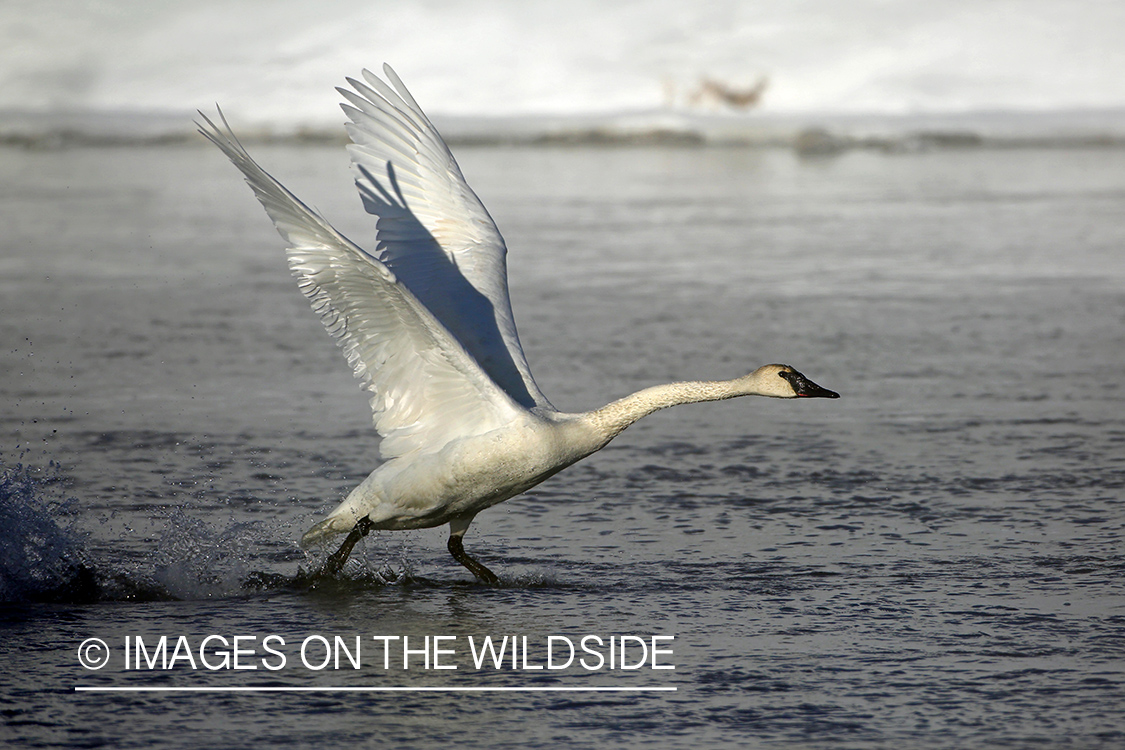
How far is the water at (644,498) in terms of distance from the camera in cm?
546

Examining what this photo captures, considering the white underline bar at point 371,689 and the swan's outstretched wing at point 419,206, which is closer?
the white underline bar at point 371,689

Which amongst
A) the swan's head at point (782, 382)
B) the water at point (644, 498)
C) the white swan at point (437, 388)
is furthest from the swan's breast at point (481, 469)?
the swan's head at point (782, 382)

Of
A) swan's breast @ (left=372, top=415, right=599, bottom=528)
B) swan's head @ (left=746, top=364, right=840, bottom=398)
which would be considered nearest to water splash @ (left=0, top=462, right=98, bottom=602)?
swan's breast @ (left=372, top=415, right=599, bottom=528)

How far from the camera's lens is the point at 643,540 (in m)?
7.50

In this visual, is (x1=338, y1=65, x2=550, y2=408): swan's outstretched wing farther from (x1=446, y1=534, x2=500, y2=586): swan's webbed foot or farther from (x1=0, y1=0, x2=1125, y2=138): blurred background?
(x1=0, y1=0, x2=1125, y2=138): blurred background

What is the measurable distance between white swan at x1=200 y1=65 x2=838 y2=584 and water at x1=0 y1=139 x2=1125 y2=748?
0.37m

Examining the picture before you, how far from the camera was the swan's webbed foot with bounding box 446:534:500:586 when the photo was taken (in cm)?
698

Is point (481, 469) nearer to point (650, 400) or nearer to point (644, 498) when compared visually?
point (650, 400)

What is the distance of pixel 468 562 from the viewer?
23.2 feet

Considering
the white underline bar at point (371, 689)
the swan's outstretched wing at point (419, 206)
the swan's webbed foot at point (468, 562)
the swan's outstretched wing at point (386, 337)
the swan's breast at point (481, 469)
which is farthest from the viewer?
the swan's outstretched wing at point (419, 206)

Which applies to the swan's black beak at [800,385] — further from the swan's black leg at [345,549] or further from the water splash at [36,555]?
the water splash at [36,555]

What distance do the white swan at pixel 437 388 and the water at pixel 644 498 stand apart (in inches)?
14.5

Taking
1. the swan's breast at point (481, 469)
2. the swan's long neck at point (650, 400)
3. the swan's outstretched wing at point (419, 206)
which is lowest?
the swan's breast at point (481, 469)

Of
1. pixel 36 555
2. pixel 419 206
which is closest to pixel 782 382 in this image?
pixel 419 206
